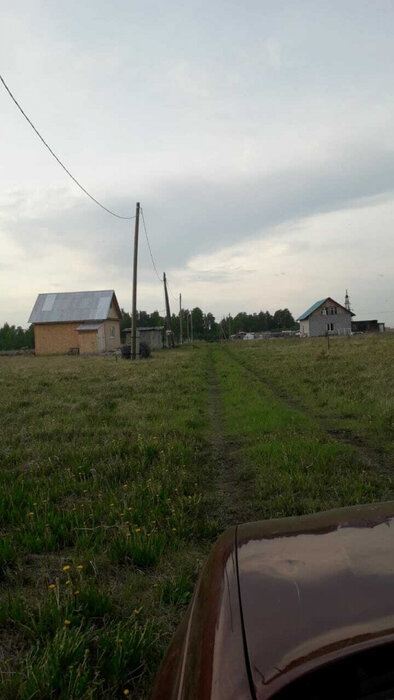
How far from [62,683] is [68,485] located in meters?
2.94

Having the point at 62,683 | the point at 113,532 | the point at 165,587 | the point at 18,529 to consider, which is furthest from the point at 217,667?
the point at 18,529

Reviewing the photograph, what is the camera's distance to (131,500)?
457 cm

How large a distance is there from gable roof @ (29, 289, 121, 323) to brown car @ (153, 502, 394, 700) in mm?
43732

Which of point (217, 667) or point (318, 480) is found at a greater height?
point (217, 667)

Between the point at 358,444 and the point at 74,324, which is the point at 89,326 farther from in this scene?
the point at 358,444

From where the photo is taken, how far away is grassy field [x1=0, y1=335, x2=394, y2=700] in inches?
97.8

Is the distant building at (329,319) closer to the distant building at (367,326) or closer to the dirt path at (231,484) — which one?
the distant building at (367,326)

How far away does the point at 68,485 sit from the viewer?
16.6 ft

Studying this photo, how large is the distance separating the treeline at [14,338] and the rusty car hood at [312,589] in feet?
365

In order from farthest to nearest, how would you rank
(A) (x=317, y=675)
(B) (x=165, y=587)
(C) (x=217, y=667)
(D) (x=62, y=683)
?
(B) (x=165, y=587) → (D) (x=62, y=683) → (C) (x=217, y=667) → (A) (x=317, y=675)

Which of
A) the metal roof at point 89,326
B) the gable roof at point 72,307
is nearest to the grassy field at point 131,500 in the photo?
the metal roof at point 89,326

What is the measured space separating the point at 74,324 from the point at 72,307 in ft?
7.06

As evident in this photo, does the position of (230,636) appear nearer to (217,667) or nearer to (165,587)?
Result: (217,667)

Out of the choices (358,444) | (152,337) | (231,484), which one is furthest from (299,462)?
(152,337)
